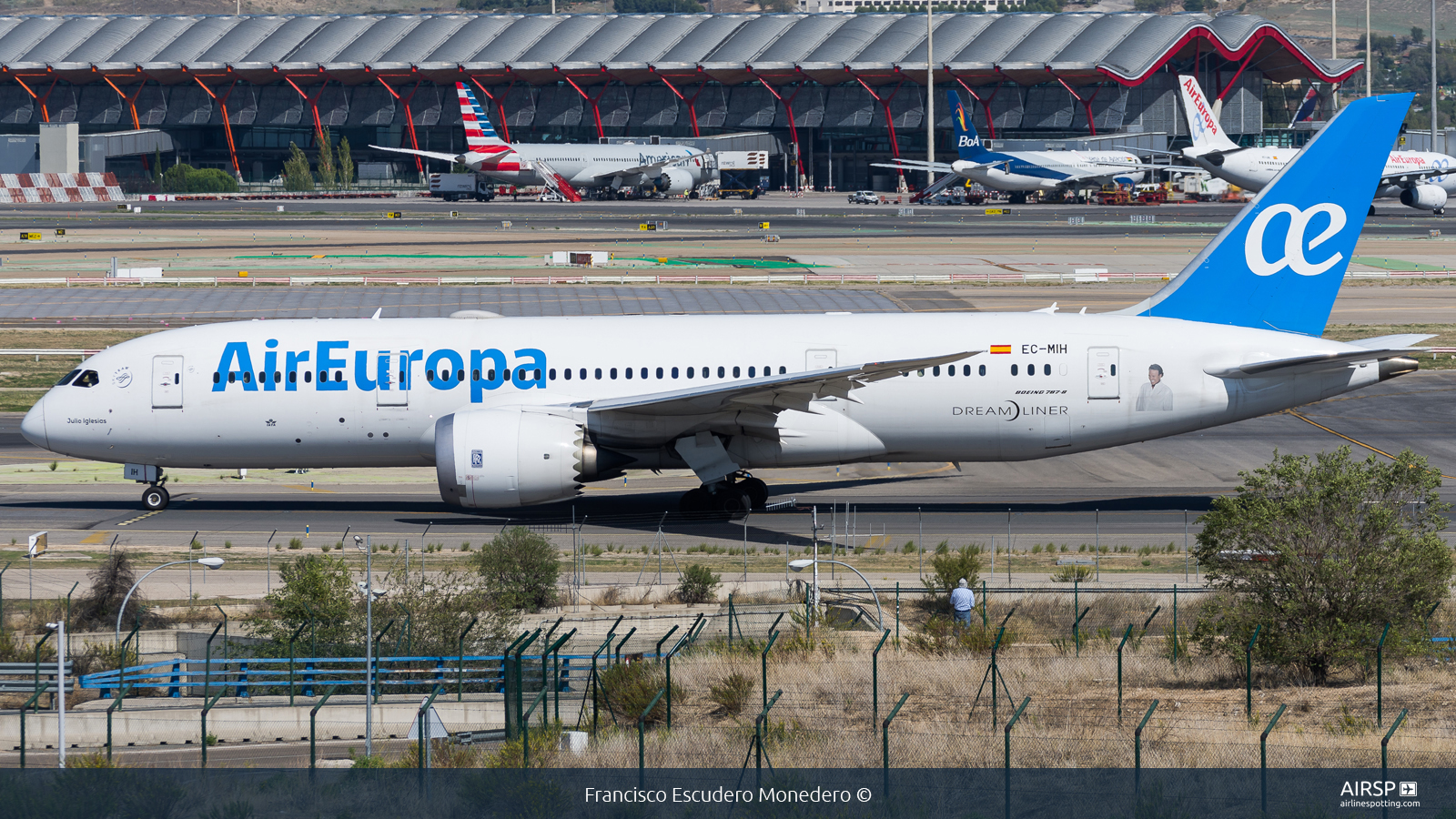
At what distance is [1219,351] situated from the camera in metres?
36.2

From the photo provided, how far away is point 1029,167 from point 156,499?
129359 millimetres

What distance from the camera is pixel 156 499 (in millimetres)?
38688

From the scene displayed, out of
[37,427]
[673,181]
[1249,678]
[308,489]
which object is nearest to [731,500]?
[308,489]

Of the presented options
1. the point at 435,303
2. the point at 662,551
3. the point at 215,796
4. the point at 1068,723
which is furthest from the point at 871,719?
the point at 435,303

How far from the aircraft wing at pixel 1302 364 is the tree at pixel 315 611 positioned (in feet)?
69.2

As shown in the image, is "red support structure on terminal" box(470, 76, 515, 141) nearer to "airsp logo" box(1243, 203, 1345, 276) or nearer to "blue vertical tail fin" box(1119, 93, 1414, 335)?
"blue vertical tail fin" box(1119, 93, 1414, 335)

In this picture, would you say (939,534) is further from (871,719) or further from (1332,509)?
(871,719)

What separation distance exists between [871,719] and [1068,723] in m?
2.84

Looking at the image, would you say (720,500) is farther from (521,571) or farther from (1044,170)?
(1044,170)

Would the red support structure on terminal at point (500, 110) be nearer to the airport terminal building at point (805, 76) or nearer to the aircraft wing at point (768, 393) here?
the airport terminal building at point (805, 76)

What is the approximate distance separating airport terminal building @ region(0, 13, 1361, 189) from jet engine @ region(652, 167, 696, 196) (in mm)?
26586

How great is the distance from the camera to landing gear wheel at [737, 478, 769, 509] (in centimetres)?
3803

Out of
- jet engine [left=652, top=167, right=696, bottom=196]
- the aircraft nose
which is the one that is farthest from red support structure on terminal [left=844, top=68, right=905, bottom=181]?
the aircraft nose

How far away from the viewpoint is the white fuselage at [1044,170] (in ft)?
511
